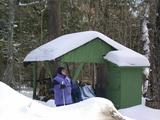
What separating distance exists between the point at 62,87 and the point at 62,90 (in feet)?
0.37

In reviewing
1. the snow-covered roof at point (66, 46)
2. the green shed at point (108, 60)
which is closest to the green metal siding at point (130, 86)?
the green shed at point (108, 60)

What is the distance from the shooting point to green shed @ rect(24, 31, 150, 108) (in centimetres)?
1468

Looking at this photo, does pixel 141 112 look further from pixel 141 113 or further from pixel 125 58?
pixel 125 58

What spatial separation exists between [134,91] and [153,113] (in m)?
1.72

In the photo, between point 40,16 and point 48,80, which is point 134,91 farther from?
point 40,16

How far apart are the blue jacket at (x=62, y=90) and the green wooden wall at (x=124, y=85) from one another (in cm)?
313

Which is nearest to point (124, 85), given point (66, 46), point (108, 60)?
point (108, 60)

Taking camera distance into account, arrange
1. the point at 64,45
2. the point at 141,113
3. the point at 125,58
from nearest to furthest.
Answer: the point at 141,113
the point at 125,58
the point at 64,45

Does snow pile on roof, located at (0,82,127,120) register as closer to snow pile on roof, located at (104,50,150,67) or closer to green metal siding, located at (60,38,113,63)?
snow pile on roof, located at (104,50,150,67)

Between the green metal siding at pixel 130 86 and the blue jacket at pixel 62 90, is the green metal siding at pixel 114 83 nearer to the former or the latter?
the green metal siding at pixel 130 86

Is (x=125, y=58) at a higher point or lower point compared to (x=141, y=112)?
higher

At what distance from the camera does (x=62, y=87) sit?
38.3 feet

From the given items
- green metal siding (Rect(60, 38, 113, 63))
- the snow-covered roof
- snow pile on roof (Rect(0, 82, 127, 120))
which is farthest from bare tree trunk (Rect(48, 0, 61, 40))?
snow pile on roof (Rect(0, 82, 127, 120))

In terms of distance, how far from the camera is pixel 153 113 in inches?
529
